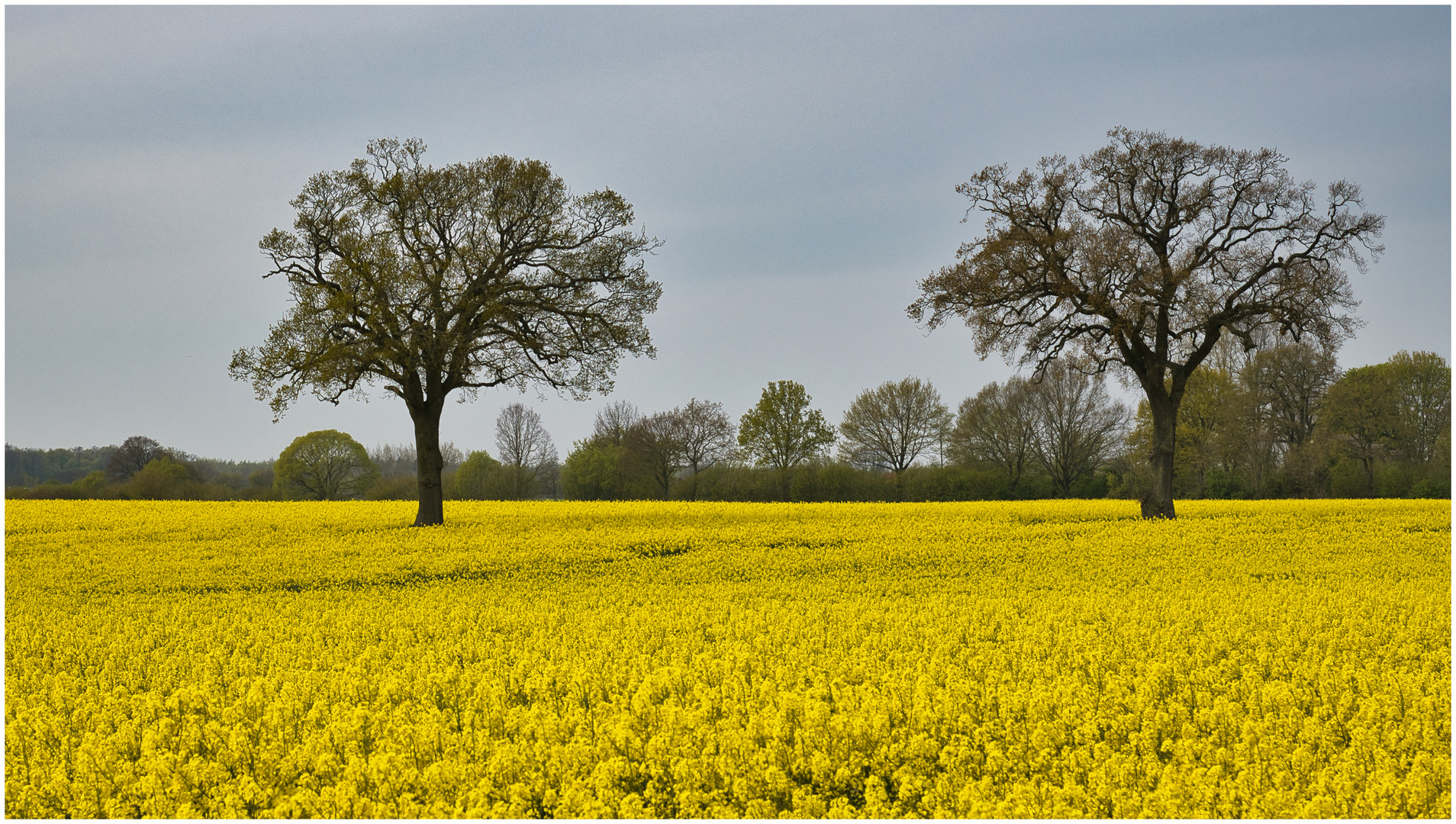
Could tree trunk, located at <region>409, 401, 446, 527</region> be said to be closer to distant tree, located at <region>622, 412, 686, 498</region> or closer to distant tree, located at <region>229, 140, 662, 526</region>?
distant tree, located at <region>229, 140, 662, 526</region>

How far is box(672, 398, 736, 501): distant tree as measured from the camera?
197 feet

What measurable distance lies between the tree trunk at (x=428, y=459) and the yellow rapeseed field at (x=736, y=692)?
26.3 ft

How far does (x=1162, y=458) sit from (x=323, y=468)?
52.1 metres

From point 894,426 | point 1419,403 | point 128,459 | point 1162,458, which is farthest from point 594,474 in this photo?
point 1419,403

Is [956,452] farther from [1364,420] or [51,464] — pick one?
[51,464]

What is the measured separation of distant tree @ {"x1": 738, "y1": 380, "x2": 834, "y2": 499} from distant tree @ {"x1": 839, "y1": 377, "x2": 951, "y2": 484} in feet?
6.30

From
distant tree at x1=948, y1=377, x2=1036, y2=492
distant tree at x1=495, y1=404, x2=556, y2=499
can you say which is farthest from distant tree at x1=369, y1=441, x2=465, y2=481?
distant tree at x1=948, y1=377, x2=1036, y2=492

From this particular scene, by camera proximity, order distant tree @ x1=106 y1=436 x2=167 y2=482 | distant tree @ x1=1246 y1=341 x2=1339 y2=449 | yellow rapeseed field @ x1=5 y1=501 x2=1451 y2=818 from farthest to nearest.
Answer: distant tree @ x1=106 y1=436 x2=167 y2=482 → distant tree @ x1=1246 y1=341 x2=1339 y2=449 → yellow rapeseed field @ x1=5 y1=501 x2=1451 y2=818

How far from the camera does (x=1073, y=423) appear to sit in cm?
5456

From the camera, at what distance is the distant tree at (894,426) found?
56.5 m

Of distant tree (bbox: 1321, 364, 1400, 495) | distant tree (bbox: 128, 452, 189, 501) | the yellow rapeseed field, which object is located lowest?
the yellow rapeseed field

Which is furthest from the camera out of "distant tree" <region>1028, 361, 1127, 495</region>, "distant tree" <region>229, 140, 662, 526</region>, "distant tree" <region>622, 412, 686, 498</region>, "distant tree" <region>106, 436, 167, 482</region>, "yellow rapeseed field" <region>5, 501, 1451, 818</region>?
"distant tree" <region>106, 436, 167, 482</region>

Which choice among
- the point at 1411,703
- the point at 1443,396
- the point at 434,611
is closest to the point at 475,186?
the point at 434,611

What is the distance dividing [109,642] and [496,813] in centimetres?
655
